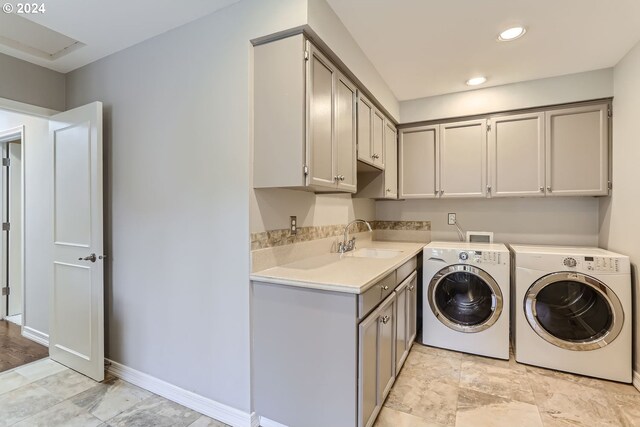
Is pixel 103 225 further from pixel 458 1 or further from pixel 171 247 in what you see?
pixel 458 1

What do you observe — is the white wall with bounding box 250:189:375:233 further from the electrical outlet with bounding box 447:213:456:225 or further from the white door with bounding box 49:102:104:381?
the white door with bounding box 49:102:104:381

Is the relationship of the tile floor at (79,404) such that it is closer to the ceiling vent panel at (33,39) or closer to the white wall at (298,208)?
the white wall at (298,208)

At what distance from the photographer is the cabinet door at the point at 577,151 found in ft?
8.61

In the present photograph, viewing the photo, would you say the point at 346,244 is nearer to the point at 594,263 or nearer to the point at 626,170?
the point at 594,263

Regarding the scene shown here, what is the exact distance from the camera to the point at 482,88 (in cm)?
302

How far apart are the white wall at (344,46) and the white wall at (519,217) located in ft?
4.34

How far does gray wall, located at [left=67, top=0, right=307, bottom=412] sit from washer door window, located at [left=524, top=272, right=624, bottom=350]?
89.0 inches

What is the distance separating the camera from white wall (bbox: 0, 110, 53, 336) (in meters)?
2.89

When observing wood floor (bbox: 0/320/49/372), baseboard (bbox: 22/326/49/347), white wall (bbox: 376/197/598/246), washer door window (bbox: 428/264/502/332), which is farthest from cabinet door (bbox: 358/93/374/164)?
baseboard (bbox: 22/326/49/347)

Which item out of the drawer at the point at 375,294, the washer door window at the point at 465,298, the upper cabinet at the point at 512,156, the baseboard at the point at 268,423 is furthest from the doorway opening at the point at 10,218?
the washer door window at the point at 465,298

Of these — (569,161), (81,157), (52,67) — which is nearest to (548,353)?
(569,161)

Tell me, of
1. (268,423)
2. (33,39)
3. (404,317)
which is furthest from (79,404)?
(33,39)

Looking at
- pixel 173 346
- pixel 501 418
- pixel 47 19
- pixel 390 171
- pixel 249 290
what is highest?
pixel 47 19

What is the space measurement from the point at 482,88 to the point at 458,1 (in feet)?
4.79
